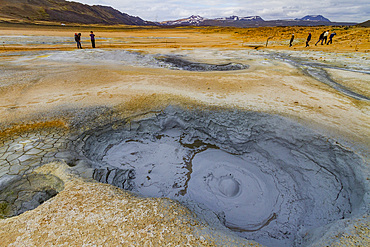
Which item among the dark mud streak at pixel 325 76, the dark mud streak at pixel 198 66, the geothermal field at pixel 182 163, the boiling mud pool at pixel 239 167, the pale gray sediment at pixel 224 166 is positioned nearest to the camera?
the geothermal field at pixel 182 163

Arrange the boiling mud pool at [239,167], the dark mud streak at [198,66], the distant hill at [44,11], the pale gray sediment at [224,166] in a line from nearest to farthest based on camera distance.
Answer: the pale gray sediment at [224,166]
the boiling mud pool at [239,167]
the dark mud streak at [198,66]
the distant hill at [44,11]

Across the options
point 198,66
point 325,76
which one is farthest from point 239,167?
point 198,66

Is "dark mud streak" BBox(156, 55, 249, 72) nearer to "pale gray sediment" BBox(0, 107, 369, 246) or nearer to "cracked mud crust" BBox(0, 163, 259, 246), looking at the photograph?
"pale gray sediment" BBox(0, 107, 369, 246)

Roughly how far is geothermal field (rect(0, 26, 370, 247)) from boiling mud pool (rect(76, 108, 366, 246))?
0.9 inches

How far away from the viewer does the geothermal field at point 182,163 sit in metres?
2.15

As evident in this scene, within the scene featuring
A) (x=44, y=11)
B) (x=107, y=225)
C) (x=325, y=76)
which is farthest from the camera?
(x=44, y=11)

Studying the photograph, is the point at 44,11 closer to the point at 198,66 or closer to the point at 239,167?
the point at 198,66

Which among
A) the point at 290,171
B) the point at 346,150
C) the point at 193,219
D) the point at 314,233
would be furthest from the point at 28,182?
the point at 346,150

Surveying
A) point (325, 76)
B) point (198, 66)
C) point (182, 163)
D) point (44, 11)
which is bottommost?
point (182, 163)

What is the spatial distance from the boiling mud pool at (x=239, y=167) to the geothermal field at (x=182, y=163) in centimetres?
2

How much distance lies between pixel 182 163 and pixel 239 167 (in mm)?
1375

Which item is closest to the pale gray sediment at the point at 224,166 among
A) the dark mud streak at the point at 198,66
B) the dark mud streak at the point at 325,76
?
the dark mud streak at the point at 325,76

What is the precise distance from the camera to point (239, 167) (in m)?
4.41

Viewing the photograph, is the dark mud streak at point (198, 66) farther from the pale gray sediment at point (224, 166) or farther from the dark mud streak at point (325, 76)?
the pale gray sediment at point (224, 166)
